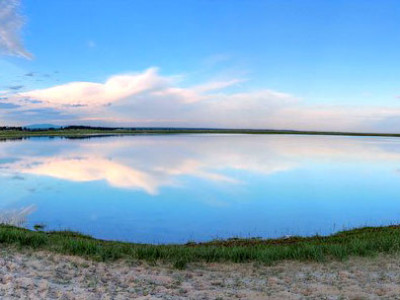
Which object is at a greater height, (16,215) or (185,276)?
(185,276)

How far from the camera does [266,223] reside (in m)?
16.3

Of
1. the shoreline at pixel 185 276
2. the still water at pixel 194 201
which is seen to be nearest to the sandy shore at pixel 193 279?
the shoreline at pixel 185 276

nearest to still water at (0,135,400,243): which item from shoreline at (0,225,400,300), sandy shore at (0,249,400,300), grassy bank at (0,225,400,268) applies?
grassy bank at (0,225,400,268)

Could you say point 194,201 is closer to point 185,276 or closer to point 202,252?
point 202,252

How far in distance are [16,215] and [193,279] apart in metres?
13.4

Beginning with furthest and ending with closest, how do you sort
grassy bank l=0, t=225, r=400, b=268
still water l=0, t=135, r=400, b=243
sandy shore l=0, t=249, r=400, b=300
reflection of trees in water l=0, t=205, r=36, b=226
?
still water l=0, t=135, r=400, b=243 < reflection of trees in water l=0, t=205, r=36, b=226 < grassy bank l=0, t=225, r=400, b=268 < sandy shore l=0, t=249, r=400, b=300

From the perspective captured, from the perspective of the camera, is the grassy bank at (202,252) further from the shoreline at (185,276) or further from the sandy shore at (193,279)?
the sandy shore at (193,279)

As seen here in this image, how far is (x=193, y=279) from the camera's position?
699cm

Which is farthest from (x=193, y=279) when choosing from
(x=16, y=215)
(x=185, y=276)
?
(x=16, y=215)

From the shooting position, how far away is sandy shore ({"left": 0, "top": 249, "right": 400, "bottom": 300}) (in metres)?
6.04

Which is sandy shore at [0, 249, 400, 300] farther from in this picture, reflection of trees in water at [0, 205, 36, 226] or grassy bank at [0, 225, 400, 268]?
reflection of trees in water at [0, 205, 36, 226]

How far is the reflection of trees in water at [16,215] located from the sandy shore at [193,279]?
328 inches

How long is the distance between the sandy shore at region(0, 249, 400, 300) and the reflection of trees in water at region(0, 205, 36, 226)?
8.32 m

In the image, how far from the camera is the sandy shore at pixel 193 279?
604cm
